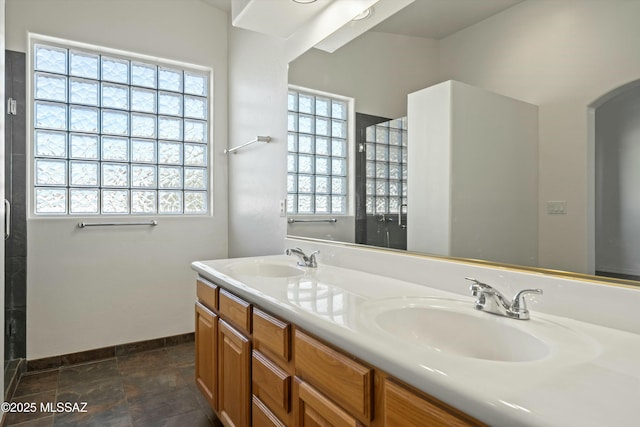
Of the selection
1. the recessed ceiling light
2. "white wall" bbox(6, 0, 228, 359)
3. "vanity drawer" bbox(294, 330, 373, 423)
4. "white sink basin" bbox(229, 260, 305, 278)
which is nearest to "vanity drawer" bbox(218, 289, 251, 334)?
"white sink basin" bbox(229, 260, 305, 278)

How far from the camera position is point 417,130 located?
143 centimetres

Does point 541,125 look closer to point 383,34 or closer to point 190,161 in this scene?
point 383,34

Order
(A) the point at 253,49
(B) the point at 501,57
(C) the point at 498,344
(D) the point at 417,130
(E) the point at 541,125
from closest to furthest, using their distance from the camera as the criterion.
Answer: (C) the point at 498,344 → (E) the point at 541,125 → (B) the point at 501,57 → (D) the point at 417,130 → (A) the point at 253,49

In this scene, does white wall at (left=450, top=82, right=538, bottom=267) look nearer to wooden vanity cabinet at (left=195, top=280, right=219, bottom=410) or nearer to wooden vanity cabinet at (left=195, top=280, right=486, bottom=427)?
wooden vanity cabinet at (left=195, top=280, right=486, bottom=427)

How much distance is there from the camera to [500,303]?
981 mm

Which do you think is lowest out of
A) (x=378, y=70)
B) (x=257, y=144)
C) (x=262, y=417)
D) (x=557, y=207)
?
(x=262, y=417)

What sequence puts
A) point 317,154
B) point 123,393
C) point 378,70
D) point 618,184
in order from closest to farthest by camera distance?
point 618,184 → point 378,70 → point 317,154 → point 123,393

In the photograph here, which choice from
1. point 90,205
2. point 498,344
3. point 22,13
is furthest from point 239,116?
point 498,344

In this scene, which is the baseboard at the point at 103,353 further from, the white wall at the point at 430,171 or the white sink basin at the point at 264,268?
the white wall at the point at 430,171

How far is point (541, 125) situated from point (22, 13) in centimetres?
325

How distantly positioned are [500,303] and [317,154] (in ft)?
4.53

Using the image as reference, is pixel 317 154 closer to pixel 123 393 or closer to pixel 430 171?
pixel 430 171

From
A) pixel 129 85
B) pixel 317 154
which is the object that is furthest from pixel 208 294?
pixel 129 85

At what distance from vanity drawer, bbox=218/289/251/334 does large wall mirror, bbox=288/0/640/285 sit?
2.20 ft
